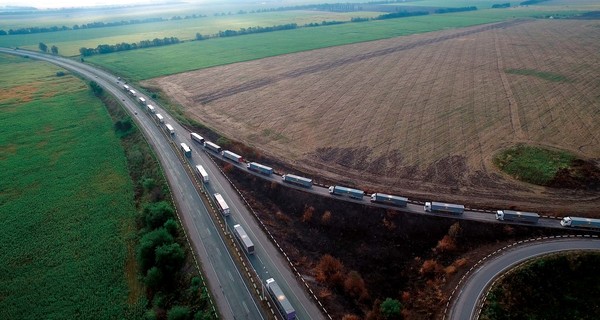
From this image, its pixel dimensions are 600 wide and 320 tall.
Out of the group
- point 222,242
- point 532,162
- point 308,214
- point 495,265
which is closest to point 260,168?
point 308,214

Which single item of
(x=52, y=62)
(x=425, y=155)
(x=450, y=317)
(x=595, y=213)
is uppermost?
(x=52, y=62)

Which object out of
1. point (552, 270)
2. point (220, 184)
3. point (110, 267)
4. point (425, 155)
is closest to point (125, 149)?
point (220, 184)

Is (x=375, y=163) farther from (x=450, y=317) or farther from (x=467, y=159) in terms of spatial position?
(x=450, y=317)

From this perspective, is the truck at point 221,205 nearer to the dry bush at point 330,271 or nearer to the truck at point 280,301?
the truck at point 280,301

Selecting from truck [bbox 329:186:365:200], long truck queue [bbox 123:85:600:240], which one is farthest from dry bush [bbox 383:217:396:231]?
truck [bbox 329:186:365:200]

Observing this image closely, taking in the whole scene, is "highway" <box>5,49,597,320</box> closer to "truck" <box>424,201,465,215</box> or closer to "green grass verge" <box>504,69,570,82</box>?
"truck" <box>424,201,465,215</box>

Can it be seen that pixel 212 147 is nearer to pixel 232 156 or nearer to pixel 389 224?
pixel 232 156

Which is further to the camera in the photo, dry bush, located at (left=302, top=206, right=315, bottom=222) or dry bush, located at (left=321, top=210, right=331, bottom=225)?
dry bush, located at (left=302, top=206, right=315, bottom=222)
